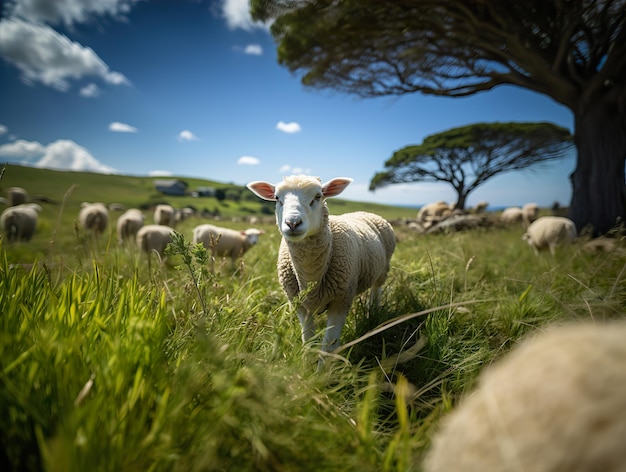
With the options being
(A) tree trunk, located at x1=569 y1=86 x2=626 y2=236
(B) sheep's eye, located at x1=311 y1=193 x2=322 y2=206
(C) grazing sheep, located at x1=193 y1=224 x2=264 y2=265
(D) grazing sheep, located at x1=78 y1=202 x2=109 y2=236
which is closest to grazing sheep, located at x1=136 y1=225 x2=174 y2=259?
(C) grazing sheep, located at x1=193 y1=224 x2=264 y2=265

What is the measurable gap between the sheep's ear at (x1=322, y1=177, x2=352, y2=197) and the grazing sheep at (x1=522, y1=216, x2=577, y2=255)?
575 centimetres

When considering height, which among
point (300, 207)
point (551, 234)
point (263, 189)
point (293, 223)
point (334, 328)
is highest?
point (263, 189)

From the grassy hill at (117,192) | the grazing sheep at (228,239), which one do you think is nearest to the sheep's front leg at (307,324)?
the grazing sheep at (228,239)

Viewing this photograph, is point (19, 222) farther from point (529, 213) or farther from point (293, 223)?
point (529, 213)

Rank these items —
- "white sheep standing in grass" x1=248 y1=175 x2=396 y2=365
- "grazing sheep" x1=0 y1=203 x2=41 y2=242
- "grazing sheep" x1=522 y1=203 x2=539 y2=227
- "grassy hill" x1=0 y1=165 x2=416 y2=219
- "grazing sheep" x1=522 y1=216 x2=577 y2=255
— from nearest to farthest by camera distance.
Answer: "white sheep standing in grass" x1=248 y1=175 x2=396 y2=365
"grazing sheep" x1=522 y1=216 x2=577 y2=255
"grazing sheep" x1=0 y1=203 x2=41 y2=242
"grazing sheep" x1=522 y1=203 x2=539 y2=227
"grassy hill" x1=0 y1=165 x2=416 y2=219

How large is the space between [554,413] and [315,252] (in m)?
1.68

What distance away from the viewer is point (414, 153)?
21.9m

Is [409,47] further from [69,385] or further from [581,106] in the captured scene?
[69,385]

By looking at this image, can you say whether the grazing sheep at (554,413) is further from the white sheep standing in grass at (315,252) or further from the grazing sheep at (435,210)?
the grazing sheep at (435,210)

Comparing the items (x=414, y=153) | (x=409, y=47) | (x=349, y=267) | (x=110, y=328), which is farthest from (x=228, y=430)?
(x=414, y=153)

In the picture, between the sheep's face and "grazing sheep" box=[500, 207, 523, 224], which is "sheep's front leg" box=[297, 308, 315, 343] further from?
"grazing sheep" box=[500, 207, 523, 224]

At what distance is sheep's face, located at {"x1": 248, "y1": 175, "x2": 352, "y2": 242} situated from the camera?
1826 millimetres

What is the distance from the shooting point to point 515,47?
6.97 metres

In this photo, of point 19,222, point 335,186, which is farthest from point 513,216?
point 19,222
